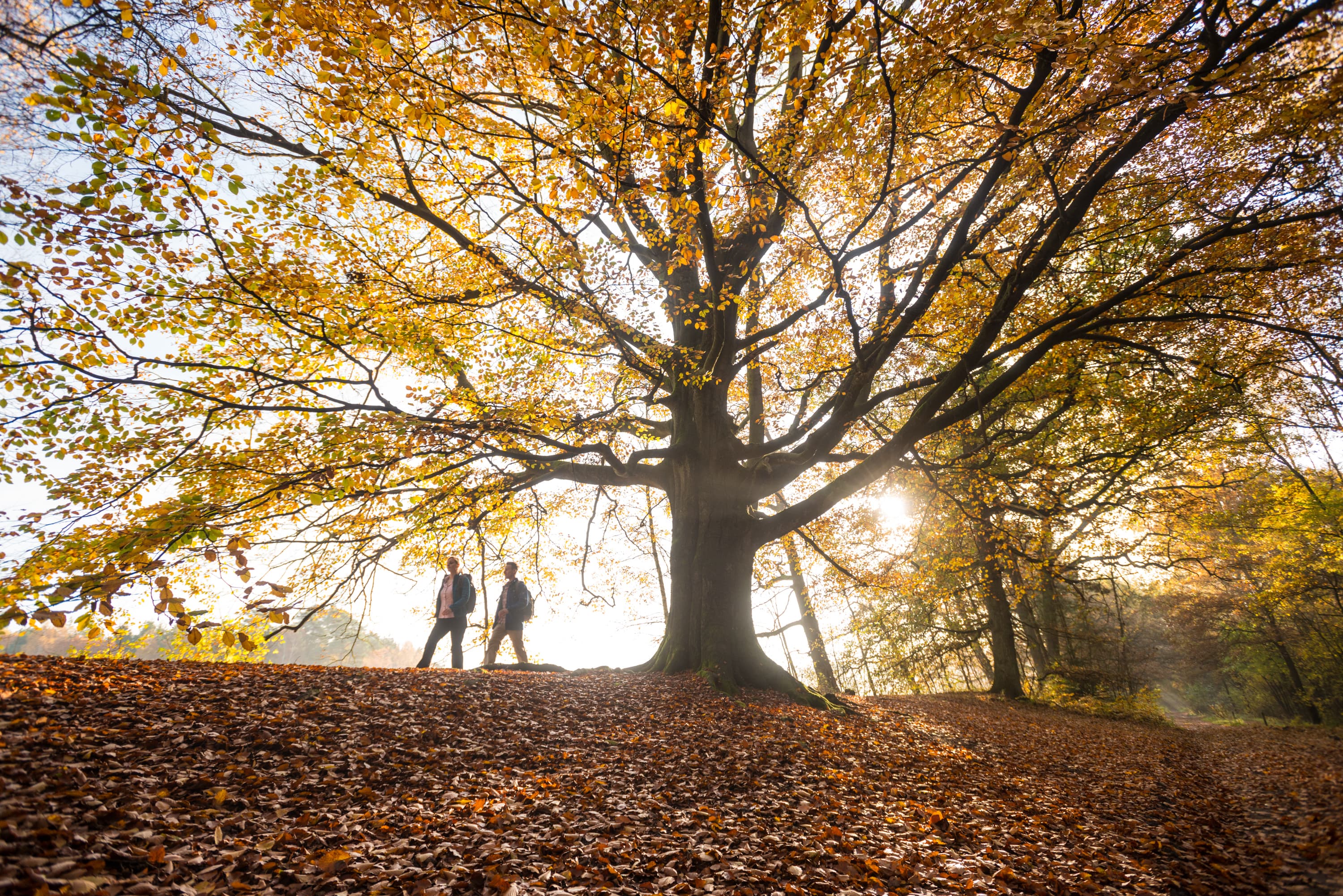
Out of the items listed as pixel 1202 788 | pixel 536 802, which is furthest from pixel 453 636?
pixel 1202 788

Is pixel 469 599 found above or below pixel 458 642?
above

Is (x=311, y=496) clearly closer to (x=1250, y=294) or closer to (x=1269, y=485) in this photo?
(x=1250, y=294)

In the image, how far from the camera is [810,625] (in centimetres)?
1778

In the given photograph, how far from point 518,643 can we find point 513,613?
0.56 m

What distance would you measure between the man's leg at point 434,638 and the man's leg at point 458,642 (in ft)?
0.45

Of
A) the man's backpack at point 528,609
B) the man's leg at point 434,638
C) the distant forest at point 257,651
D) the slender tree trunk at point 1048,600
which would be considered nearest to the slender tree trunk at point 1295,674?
the slender tree trunk at point 1048,600

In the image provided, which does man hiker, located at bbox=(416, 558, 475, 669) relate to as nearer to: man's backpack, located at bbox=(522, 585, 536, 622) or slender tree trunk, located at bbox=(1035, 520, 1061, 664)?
man's backpack, located at bbox=(522, 585, 536, 622)

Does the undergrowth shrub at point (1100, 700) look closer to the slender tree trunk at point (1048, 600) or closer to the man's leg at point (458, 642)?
the slender tree trunk at point (1048, 600)

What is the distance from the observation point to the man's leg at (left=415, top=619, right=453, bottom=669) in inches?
320

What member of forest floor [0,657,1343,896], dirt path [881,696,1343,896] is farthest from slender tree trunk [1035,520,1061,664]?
forest floor [0,657,1343,896]

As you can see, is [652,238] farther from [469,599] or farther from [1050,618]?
[1050,618]

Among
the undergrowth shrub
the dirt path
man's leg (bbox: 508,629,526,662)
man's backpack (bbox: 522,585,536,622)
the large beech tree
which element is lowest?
the undergrowth shrub

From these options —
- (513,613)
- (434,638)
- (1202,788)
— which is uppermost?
(513,613)

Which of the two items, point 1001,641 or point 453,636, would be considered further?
point 1001,641
